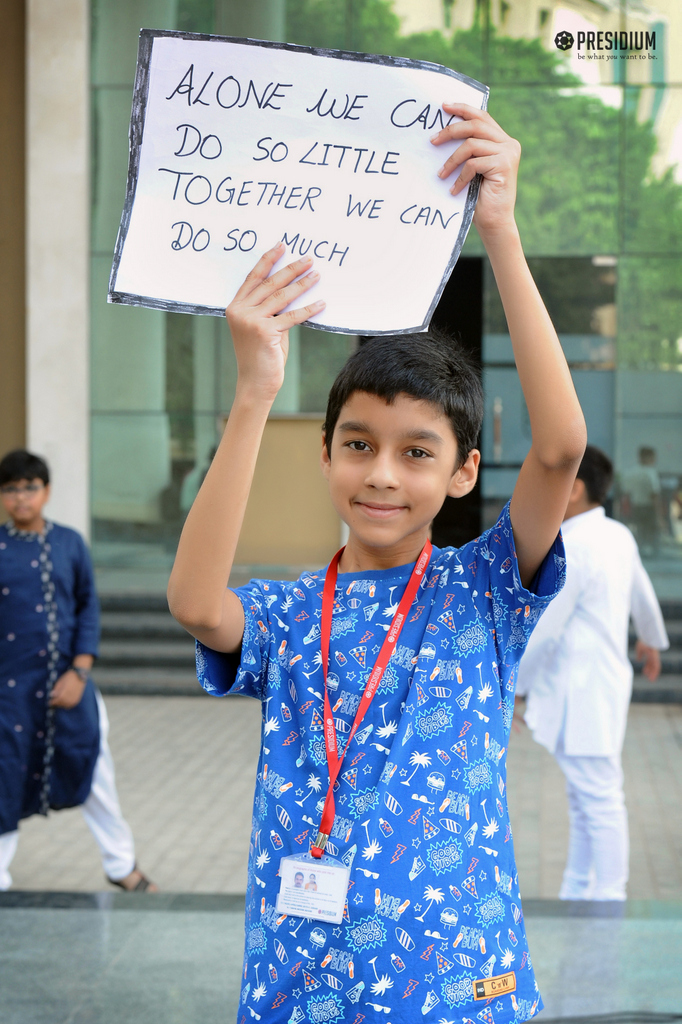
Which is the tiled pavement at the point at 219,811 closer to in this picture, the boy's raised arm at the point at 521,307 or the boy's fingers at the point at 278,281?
the boy's raised arm at the point at 521,307

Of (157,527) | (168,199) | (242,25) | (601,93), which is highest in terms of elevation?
(242,25)

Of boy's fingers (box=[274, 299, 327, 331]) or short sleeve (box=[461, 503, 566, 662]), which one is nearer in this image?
boy's fingers (box=[274, 299, 327, 331])

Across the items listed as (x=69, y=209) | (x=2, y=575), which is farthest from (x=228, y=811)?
(x=69, y=209)

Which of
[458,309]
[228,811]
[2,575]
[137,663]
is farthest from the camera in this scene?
[458,309]

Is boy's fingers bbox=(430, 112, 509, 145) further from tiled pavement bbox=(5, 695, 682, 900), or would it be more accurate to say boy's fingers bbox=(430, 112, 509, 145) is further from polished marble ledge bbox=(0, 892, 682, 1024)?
tiled pavement bbox=(5, 695, 682, 900)

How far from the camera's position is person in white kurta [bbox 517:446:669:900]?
4.14 meters

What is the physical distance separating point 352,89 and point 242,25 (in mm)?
10446

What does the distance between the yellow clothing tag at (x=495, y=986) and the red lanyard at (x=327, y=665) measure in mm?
280

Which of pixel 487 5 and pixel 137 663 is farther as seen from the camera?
pixel 487 5

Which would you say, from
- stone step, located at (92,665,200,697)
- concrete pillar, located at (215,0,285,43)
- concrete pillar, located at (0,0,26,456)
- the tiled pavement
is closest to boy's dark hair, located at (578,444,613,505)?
the tiled pavement

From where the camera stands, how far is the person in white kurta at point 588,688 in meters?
4.14

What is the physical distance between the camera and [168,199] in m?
1.57

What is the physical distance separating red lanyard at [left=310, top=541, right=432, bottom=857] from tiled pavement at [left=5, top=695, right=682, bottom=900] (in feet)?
11.5

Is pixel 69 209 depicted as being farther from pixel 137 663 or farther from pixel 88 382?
pixel 137 663
